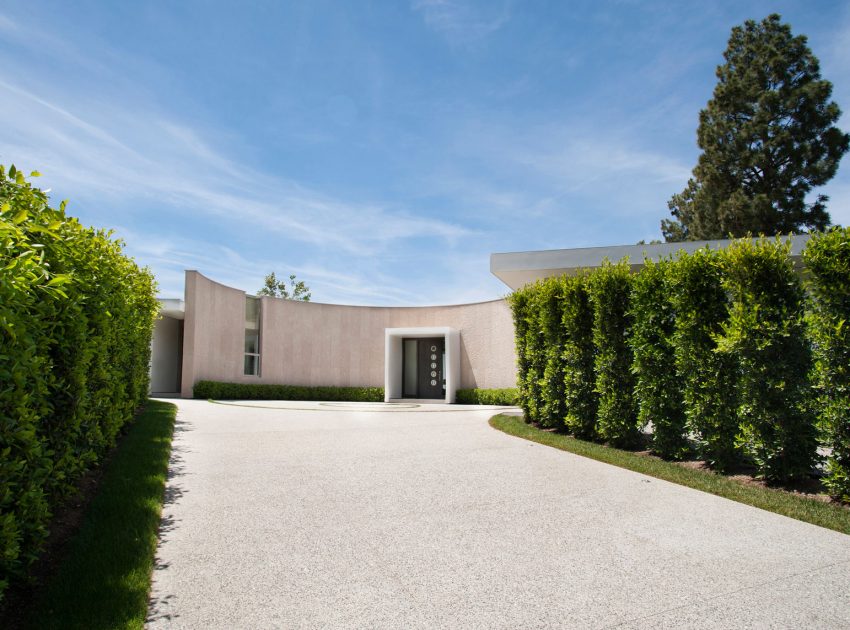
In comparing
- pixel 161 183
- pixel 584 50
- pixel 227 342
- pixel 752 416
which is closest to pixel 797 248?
pixel 584 50

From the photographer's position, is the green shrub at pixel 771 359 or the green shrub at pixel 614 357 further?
the green shrub at pixel 614 357

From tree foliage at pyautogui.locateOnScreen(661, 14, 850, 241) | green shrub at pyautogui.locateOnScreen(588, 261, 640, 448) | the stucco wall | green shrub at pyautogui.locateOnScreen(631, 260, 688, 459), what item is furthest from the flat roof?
tree foliage at pyautogui.locateOnScreen(661, 14, 850, 241)

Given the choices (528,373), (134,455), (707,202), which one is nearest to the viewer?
(134,455)

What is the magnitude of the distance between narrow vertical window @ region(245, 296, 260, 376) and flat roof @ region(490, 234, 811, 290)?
36.0ft

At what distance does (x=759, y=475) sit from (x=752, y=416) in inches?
27.7

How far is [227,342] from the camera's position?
20203 millimetres

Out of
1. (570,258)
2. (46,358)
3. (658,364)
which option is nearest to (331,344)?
(570,258)

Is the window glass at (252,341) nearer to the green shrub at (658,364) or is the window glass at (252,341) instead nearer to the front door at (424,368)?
the front door at (424,368)

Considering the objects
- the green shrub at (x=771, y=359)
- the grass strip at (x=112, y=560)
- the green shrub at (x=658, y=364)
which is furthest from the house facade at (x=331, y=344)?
the grass strip at (x=112, y=560)

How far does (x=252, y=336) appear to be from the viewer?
21.4 metres

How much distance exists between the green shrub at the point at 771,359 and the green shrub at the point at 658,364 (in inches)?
39.6

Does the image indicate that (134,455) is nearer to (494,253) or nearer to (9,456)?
(9,456)

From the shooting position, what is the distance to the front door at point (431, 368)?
21.5 metres

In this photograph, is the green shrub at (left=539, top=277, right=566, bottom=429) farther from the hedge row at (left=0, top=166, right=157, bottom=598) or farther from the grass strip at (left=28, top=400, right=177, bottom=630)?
the hedge row at (left=0, top=166, right=157, bottom=598)
